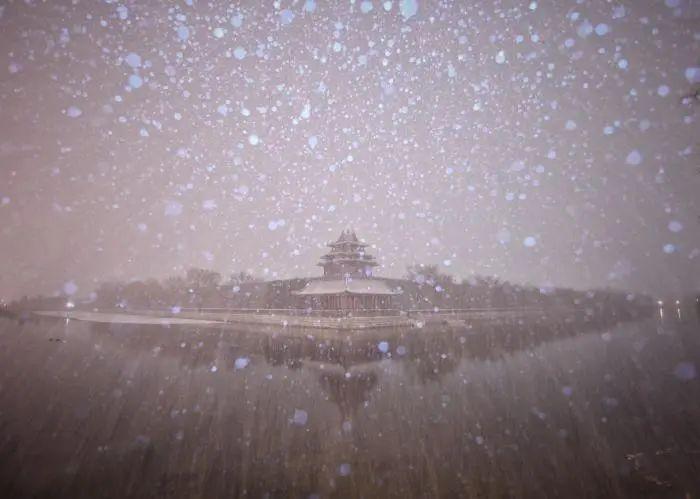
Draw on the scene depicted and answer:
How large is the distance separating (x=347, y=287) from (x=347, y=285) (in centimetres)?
52

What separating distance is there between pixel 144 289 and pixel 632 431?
253 ft

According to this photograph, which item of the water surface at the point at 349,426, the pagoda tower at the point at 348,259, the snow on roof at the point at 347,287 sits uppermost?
the pagoda tower at the point at 348,259

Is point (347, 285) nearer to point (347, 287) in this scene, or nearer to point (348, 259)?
point (347, 287)

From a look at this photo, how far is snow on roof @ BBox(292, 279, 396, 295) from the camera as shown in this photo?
34.4 meters

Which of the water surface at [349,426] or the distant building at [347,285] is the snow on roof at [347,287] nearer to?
the distant building at [347,285]

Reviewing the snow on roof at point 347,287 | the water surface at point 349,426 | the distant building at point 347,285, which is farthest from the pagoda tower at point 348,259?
the water surface at point 349,426

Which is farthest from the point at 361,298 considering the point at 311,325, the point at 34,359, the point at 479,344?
the point at 34,359

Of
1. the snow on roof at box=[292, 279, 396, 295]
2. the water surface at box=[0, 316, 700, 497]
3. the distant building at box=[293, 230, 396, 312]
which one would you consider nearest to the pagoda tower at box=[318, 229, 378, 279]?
the distant building at box=[293, 230, 396, 312]

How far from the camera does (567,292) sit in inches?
2872

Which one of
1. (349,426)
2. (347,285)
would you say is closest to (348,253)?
(347,285)

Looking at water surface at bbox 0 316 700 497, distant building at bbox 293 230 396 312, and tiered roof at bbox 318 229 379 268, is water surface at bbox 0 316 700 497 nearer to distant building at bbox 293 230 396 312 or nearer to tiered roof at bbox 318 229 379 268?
distant building at bbox 293 230 396 312

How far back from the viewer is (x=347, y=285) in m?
34.8

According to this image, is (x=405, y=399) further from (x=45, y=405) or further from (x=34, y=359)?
(x=34, y=359)

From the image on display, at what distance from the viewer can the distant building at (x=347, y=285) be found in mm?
34250
